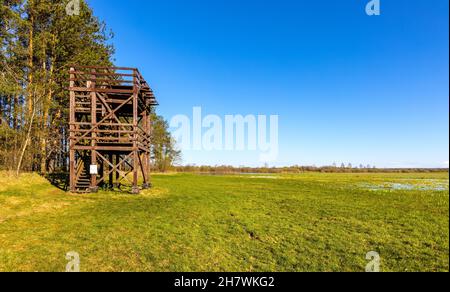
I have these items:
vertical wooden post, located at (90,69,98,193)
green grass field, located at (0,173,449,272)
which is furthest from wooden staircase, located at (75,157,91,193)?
green grass field, located at (0,173,449,272)

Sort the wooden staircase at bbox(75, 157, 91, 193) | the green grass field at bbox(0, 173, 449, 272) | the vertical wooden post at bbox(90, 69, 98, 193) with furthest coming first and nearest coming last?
the wooden staircase at bbox(75, 157, 91, 193), the vertical wooden post at bbox(90, 69, 98, 193), the green grass field at bbox(0, 173, 449, 272)

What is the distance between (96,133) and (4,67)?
37.4ft

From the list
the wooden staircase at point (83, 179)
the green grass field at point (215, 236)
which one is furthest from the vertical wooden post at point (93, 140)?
the green grass field at point (215, 236)

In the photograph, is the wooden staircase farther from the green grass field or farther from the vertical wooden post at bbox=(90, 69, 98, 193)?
the green grass field

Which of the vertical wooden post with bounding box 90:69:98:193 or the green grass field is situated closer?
the green grass field

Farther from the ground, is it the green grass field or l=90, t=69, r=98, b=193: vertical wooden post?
l=90, t=69, r=98, b=193: vertical wooden post

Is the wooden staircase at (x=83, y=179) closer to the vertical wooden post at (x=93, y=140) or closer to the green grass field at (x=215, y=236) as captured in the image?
the vertical wooden post at (x=93, y=140)

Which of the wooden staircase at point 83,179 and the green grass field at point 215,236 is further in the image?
the wooden staircase at point 83,179

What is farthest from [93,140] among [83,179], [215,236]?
[215,236]
